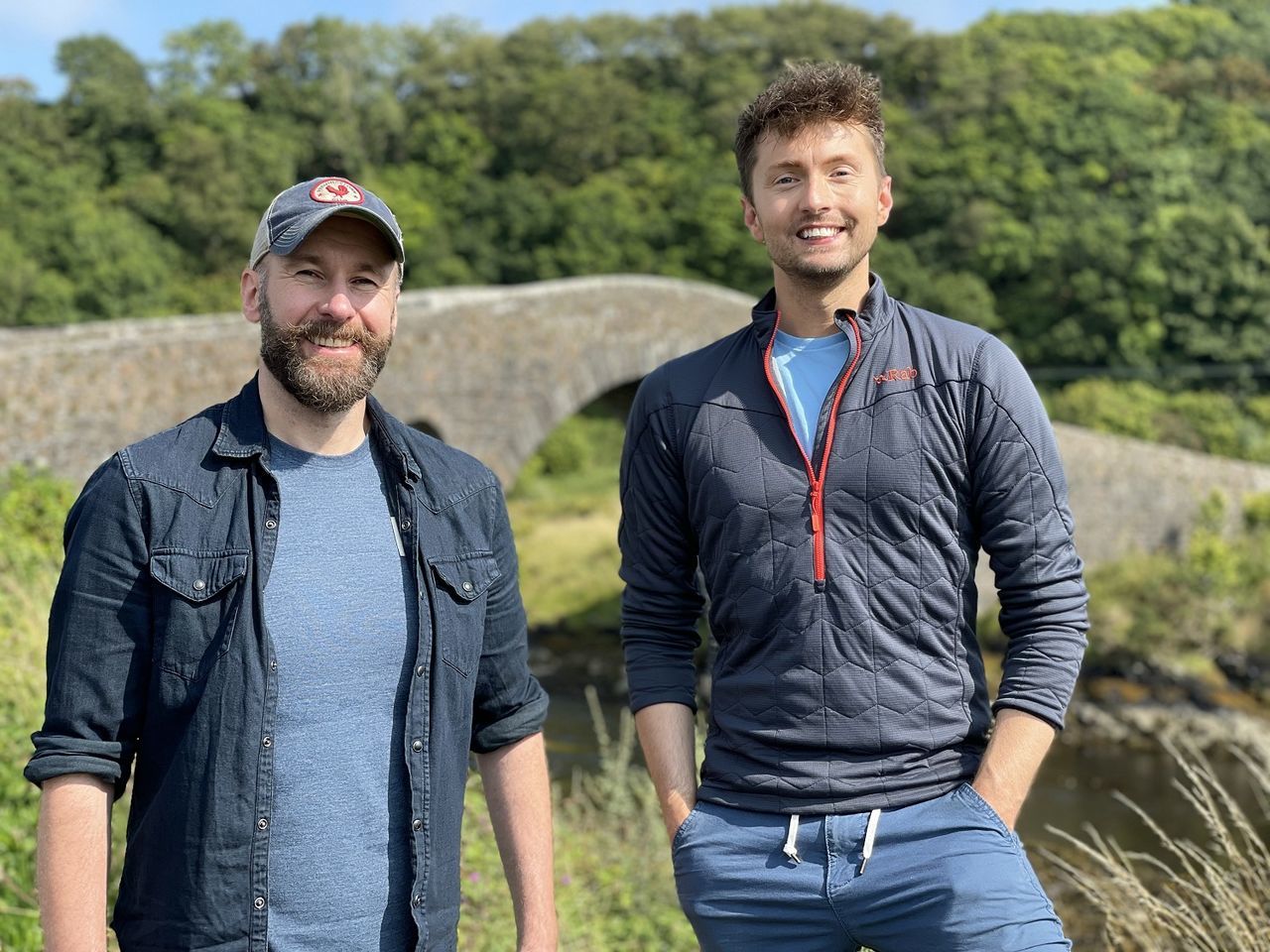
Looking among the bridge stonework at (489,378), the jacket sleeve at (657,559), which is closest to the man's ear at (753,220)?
the jacket sleeve at (657,559)

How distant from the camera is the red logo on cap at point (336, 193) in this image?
1.92m

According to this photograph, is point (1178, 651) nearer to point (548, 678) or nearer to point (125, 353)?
point (548, 678)

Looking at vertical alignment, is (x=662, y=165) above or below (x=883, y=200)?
above

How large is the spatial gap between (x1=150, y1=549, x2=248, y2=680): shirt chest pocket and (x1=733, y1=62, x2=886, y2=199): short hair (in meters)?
1.04

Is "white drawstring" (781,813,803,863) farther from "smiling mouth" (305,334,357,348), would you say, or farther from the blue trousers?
"smiling mouth" (305,334,357,348)

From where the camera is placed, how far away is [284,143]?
34750 mm

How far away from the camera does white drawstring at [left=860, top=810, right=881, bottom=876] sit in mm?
1959

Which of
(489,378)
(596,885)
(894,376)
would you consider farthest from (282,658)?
(489,378)

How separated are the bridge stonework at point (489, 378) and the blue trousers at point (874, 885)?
790cm

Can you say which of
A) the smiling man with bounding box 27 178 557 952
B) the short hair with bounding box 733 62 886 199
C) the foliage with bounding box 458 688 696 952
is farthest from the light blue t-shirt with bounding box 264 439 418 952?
the foliage with bounding box 458 688 696 952

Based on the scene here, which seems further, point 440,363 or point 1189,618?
point 1189,618

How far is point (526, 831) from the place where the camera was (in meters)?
2.08

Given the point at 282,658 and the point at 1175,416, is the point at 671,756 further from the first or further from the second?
the point at 1175,416

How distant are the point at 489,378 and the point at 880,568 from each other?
11137 millimetres
